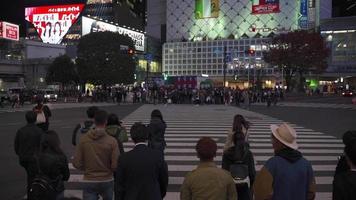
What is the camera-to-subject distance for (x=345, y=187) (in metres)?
3.82

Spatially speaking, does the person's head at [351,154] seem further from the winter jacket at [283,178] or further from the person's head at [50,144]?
the person's head at [50,144]

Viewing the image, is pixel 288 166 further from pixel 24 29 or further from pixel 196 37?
pixel 24 29

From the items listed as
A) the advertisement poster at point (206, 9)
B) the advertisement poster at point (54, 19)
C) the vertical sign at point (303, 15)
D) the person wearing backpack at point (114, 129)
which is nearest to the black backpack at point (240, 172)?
the person wearing backpack at point (114, 129)

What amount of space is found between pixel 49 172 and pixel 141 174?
1.12m

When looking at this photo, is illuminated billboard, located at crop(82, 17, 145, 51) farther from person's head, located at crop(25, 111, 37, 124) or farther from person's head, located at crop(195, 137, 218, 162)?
person's head, located at crop(195, 137, 218, 162)

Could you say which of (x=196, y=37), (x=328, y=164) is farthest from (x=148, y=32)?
(x=328, y=164)

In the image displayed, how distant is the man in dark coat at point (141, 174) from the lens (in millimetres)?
4777

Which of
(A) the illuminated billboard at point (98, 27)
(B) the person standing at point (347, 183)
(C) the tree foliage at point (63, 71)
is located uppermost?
(A) the illuminated billboard at point (98, 27)

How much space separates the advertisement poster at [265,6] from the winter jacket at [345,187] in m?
111

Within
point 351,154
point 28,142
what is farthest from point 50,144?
point 351,154

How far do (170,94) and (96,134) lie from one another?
4668 cm

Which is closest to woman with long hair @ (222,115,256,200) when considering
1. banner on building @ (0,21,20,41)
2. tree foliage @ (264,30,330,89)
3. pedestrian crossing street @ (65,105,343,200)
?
pedestrian crossing street @ (65,105,343,200)

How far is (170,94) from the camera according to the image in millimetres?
52406

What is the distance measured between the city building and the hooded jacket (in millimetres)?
99209
